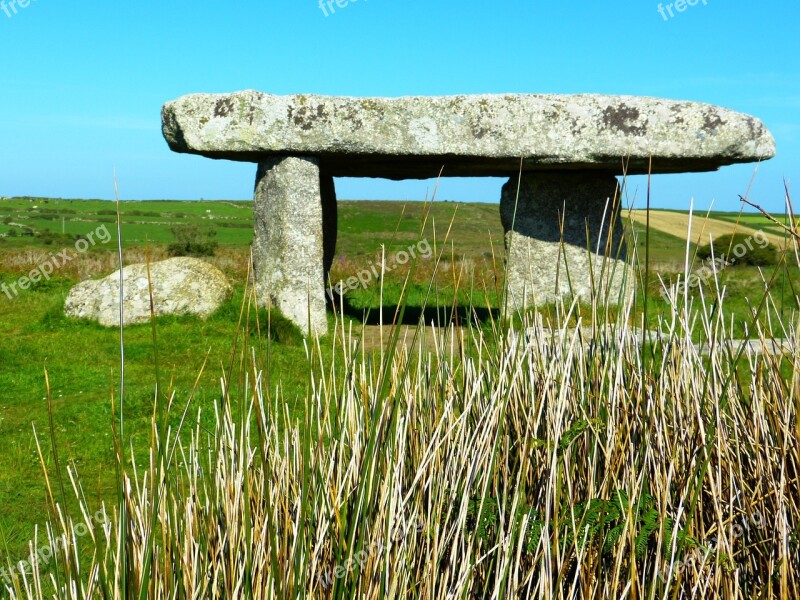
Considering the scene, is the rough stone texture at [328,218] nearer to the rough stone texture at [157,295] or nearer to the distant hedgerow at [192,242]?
the rough stone texture at [157,295]

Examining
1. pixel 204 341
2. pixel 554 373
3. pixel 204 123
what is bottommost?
pixel 204 341

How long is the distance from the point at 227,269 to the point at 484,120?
533 cm

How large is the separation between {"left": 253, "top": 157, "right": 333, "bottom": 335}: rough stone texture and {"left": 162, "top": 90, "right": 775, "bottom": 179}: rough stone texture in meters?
0.20

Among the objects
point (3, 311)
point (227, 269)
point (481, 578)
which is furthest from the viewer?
point (227, 269)

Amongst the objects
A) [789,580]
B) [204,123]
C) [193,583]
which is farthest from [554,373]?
[204,123]

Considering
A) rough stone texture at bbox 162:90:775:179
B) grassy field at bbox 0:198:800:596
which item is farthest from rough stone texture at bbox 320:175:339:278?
rough stone texture at bbox 162:90:775:179

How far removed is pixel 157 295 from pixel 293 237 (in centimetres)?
158

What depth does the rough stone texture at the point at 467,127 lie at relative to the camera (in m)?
7.75

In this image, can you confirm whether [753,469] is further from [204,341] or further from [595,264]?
[595,264]

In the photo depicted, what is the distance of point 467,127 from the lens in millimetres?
7863

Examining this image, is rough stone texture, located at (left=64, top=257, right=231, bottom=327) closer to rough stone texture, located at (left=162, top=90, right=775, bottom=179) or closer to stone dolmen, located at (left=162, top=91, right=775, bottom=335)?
stone dolmen, located at (left=162, top=91, right=775, bottom=335)

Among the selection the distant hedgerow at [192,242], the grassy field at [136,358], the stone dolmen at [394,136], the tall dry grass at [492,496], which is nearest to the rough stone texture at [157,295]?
the grassy field at [136,358]

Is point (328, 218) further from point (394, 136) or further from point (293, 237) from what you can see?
point (394, 136)

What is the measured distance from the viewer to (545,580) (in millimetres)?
2146
